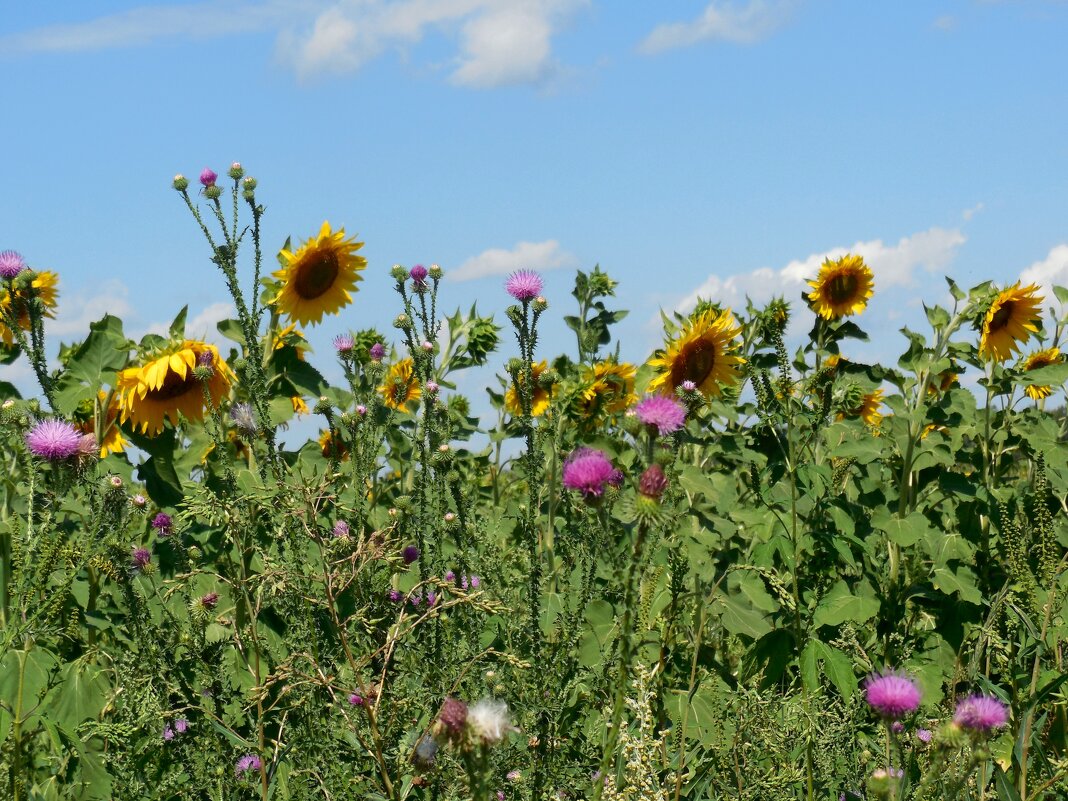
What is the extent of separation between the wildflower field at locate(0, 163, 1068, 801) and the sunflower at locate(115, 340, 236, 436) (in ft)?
0.04

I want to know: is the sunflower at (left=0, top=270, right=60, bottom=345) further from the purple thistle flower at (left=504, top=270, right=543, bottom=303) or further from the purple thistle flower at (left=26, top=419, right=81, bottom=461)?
the purple thistle flower at (left=504, top=270, right=543, bottom=303)

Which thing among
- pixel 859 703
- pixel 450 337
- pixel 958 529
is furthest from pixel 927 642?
pixel 450 337

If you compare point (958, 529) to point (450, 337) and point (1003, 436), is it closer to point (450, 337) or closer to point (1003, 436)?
point (1003, 436)

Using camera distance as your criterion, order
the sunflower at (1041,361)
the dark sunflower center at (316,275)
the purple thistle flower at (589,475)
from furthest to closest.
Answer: the sunflower at (1041,361) < the dark sunflower center at (316,275) < the purple thistle flower at (589,475)

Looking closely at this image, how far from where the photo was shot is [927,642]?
4301 mm

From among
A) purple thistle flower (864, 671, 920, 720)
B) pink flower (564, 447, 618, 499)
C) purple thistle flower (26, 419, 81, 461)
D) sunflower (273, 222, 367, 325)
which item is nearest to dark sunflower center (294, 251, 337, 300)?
sunflower (273, 222, 367, 325)

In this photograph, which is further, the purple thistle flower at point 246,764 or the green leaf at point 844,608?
the green leaf at point 844,608

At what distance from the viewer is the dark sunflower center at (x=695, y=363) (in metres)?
4.73

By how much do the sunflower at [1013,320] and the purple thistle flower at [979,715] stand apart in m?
3.96

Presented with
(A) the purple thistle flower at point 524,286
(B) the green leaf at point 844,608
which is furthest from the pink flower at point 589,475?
(B) the green leaf at point 844,608

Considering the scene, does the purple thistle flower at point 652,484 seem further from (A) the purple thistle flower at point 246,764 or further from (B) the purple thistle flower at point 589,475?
(A) the purple thistle flower at point 246,764

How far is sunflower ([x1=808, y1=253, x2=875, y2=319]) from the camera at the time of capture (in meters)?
5.60

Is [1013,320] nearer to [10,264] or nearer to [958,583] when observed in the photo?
[958,583]

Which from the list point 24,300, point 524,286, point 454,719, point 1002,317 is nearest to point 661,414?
point 454,719
